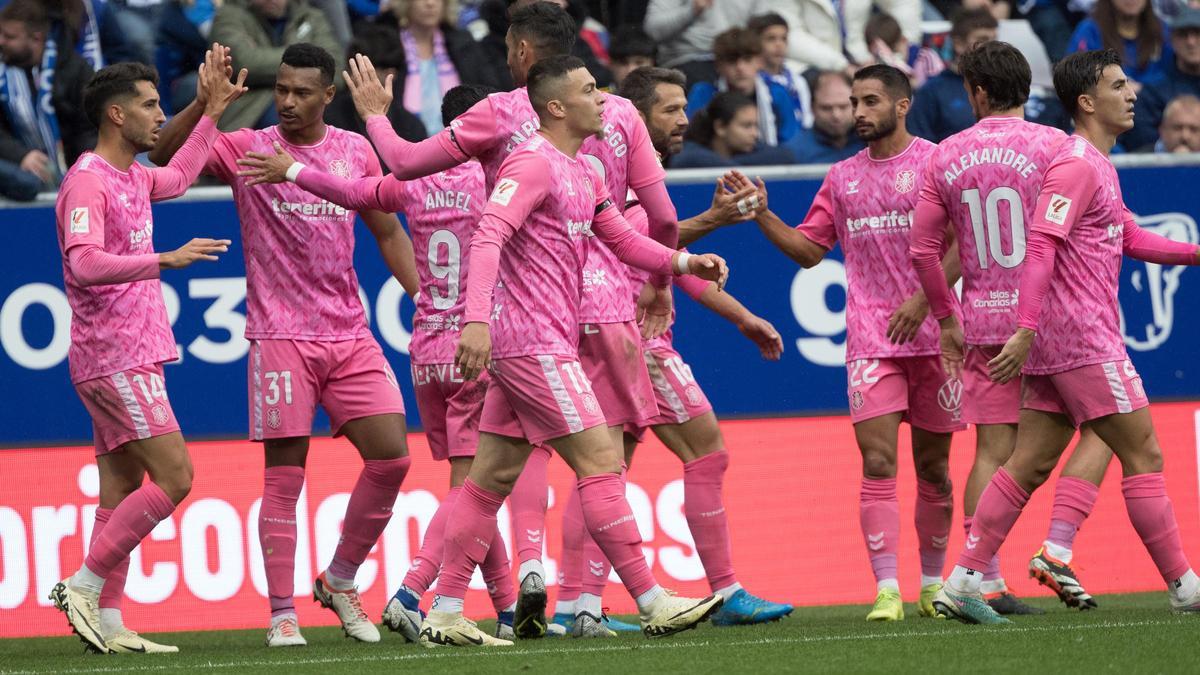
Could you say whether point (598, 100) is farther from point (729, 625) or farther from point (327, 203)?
point (729, 625)

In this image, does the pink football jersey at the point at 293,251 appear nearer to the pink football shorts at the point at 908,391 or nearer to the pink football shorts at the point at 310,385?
the pink football shorts at the point at 310,385

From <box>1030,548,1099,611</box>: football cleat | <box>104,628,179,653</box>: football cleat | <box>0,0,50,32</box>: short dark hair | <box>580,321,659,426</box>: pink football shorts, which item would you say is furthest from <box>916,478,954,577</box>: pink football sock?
<box>0,0,50,32</box>: short dark hair

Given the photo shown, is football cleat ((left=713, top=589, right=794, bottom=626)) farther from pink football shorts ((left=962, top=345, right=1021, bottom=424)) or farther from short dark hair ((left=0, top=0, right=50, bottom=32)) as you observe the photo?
short dark hair ((left=0, top=0, right=50, bottom=32))

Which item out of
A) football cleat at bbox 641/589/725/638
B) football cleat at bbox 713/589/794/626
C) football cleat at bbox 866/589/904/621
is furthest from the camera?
football cleat at bbox 866/589/904/621

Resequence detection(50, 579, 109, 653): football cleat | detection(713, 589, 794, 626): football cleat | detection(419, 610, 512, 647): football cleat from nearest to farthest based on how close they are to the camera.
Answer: detection(419, 610, 512, 647): football cleat < detection(50, 579, 109, 653): football cleat < detection(713, 589, 794, 626): football cleat

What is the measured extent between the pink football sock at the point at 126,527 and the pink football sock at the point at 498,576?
1.41m

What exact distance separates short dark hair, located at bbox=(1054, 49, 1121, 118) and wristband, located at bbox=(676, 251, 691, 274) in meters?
1.95

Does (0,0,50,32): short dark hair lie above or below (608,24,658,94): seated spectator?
above

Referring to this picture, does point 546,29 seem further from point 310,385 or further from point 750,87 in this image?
point 750,87

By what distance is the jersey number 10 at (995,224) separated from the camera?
773 cm

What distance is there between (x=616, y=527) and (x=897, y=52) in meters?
7.24

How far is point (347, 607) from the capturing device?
8.07 meters

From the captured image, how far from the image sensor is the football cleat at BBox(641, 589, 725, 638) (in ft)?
22.1

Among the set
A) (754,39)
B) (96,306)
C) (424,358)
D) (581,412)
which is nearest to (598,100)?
(581,412)
